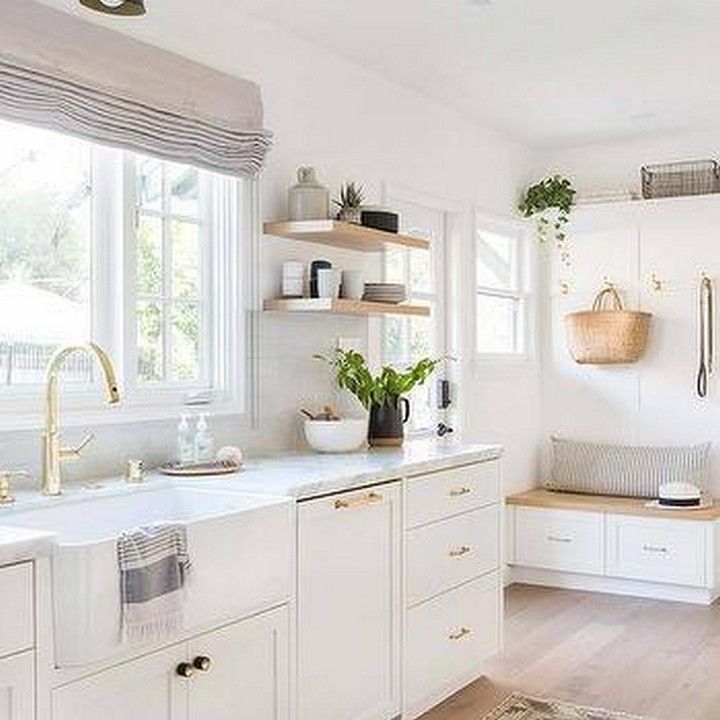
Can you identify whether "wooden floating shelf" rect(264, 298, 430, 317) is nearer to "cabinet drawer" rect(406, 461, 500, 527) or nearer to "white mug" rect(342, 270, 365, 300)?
"white mug" rect(342, 270, 365, 300)

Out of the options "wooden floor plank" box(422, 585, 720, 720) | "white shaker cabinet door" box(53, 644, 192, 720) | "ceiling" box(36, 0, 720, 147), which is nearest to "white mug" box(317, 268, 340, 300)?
"ceiling" box(36, 0, 720, 147)

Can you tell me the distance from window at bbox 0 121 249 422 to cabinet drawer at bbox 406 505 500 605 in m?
0.84

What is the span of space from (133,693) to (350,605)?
985 millimetres

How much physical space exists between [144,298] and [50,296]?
1.24ft

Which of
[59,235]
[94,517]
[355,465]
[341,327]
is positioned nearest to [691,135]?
[341,327]

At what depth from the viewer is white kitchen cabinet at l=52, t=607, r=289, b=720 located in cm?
216

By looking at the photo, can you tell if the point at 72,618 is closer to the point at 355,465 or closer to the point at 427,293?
the point at 355,465

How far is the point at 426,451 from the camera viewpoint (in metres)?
3.78

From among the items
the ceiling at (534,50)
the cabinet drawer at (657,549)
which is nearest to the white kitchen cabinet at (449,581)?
the cabinet drawer at (657,549)

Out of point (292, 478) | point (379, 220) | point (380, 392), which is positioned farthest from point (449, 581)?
point (379, 220)

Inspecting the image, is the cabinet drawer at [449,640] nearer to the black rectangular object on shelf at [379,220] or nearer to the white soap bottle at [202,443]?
the white soap bottle at [202,443]

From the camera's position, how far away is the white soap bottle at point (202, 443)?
3332 mm

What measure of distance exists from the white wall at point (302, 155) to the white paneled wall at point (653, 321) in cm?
90

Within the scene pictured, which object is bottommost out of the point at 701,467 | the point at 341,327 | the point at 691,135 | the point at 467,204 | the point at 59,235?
the point at 701,467
